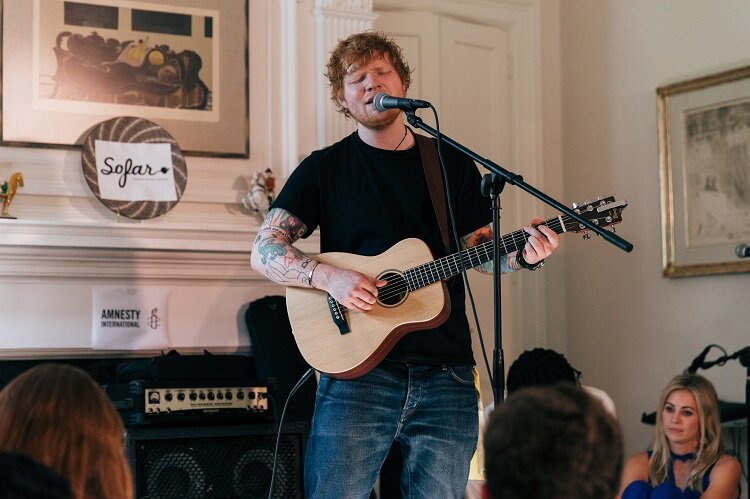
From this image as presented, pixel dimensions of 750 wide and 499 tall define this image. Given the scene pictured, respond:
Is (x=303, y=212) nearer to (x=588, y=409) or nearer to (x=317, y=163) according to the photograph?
(x=317, y=163)

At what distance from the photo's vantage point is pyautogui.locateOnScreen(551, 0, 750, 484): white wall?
412 centimetres

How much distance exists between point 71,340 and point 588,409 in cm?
276

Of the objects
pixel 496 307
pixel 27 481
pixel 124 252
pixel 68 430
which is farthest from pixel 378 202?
pixel 27 481

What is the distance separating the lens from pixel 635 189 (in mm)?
4480

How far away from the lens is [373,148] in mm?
2549

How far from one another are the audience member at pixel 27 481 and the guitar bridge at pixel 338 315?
1.47 metres

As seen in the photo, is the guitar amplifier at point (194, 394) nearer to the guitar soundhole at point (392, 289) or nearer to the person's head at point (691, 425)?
the guitar soundhole at point (392, 289)

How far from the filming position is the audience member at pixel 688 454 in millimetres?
3604

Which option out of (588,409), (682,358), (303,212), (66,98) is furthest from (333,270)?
(682,358)

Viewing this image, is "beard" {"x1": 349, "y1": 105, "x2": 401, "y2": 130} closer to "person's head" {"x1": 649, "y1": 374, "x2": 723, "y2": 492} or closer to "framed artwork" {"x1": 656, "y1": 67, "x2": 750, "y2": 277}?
"person's head" {"x1": 649, "y1": 374, "x2": 723, "y2": 492}

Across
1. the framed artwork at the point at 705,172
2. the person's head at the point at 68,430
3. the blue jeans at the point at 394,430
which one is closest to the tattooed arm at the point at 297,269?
the blue jeans at the point at 394,430

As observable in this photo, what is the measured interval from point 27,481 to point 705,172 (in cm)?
363

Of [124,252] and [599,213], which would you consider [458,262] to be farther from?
[124,252]

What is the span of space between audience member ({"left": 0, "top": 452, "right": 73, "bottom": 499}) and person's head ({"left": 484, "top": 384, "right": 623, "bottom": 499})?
46 centimetres
